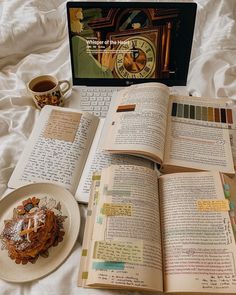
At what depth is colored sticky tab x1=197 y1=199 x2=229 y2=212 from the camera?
496 mm

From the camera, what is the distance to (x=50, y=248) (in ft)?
1.63

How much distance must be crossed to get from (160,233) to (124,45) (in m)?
0.46

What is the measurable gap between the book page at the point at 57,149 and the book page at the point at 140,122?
2.6 inches

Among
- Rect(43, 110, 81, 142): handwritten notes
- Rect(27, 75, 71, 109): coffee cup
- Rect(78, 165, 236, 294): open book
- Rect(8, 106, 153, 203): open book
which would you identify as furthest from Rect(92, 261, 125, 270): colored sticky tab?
Rect(27, 75, 71, 109): coffee cup

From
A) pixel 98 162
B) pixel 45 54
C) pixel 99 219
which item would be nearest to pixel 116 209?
pixel 99 219

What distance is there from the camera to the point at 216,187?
0.53 m

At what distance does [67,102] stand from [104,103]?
0.10 m

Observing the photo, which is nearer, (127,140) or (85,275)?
(85,275)

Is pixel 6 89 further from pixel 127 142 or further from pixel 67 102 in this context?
pixel 127 142

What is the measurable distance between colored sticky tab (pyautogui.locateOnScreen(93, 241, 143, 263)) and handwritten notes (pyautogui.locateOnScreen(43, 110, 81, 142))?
0.27 meters

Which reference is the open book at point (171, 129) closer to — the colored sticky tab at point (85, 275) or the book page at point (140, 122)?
the book page at point (140, 122)

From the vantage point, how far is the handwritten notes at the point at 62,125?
0.66m

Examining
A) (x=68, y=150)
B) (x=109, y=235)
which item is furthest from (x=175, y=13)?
(x=109, y=235)

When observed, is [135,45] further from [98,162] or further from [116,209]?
[116,209]
